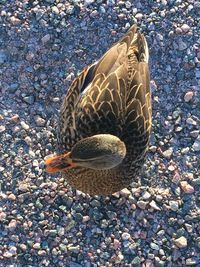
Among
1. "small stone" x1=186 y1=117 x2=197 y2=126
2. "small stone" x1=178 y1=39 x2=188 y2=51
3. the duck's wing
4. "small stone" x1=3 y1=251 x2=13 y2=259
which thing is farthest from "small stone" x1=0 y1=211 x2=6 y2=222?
"small stone" x1=178 y1=39 x2=188 y2=51

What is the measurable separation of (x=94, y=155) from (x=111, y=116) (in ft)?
1.53

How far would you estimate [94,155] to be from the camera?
3379mm

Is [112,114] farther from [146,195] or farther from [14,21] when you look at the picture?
[14,21]

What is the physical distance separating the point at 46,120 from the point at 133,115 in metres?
0.94

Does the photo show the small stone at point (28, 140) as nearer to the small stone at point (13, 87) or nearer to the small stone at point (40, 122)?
the small stone at point (40, 122)

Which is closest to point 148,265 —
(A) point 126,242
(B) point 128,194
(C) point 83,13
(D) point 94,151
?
(A) point 126,242

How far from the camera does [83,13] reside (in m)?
4.88

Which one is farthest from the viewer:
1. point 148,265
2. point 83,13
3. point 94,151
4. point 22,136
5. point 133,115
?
point 83,13

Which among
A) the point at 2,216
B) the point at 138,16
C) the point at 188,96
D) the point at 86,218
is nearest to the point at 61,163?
the point at 86,218

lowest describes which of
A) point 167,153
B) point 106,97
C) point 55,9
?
point 167,153

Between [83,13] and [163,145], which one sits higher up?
[83,13]

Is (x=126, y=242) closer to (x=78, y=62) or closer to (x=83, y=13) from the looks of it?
(x=78, y=62)

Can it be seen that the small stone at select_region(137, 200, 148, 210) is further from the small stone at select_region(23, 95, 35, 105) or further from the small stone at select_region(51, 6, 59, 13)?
the small stone at select_region(51, 6, 59, 13)

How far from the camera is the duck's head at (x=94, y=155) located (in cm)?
337
